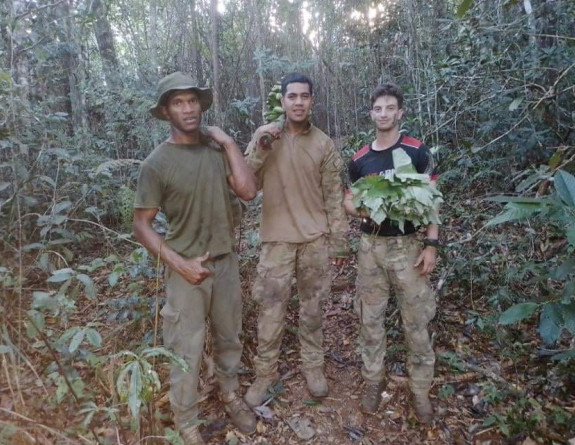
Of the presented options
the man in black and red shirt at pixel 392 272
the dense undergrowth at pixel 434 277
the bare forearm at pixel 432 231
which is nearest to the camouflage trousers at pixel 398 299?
the man in black and red shirt at pixel 392 272

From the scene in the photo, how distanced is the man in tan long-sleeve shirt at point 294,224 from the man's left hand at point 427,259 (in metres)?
0.54

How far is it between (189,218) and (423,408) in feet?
6.35

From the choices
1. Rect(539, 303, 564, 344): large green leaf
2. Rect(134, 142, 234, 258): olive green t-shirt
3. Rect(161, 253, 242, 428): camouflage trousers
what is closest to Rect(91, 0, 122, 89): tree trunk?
Rect(134, 142, 234, 258): olive green t-shirt

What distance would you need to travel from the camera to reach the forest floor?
91.3 inches

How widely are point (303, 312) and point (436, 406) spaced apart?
110cm

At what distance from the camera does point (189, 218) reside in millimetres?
2412

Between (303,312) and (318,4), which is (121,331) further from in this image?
(318,4)

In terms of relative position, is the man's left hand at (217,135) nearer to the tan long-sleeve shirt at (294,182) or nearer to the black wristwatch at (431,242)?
the tan long-sleeve shirt at (294,182)

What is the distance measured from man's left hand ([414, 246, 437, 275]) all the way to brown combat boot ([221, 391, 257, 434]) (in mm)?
1461

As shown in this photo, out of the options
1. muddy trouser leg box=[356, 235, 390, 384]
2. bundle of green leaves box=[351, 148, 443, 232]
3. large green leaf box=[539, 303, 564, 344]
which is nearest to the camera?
large green leaf box=[539, 303, 564, 344]

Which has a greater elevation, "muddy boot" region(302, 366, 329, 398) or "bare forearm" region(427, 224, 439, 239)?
"bare forearm" region(427, 224, 439, 239)

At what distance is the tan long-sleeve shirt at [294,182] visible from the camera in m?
2.78

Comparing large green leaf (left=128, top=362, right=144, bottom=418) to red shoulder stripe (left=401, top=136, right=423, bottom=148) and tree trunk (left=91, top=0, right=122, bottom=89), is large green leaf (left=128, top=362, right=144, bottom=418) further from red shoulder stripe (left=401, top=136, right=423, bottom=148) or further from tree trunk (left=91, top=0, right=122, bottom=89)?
tree trunk (left=91, top=0, right=122, bottom=89)

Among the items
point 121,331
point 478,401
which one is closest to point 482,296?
point 478,401
